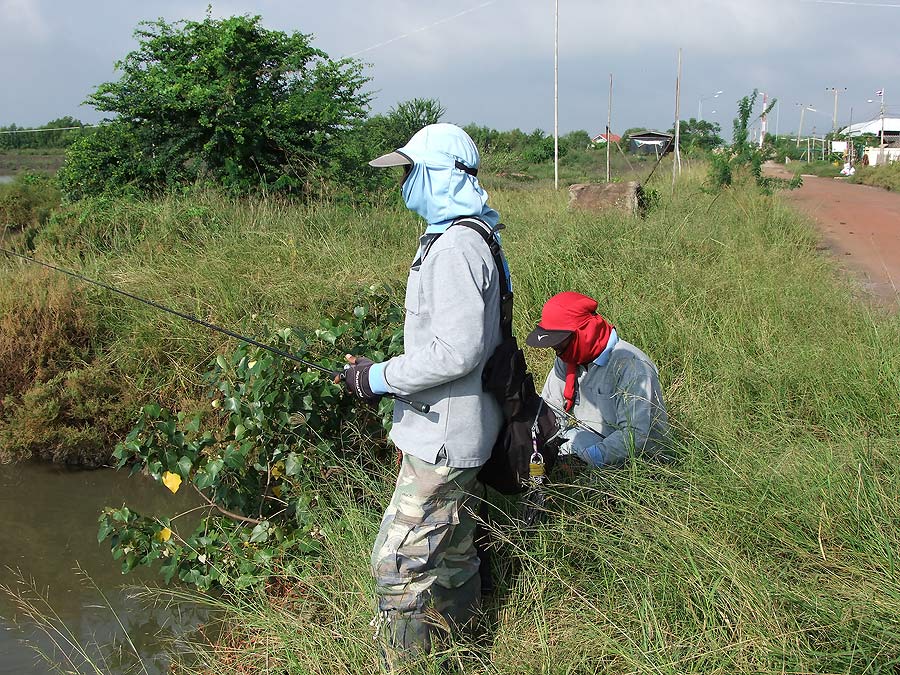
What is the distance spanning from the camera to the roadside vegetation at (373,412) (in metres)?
2.31

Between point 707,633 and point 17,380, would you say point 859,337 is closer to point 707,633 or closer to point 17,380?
point 707,633

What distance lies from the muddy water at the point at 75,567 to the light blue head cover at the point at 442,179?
7.36ft

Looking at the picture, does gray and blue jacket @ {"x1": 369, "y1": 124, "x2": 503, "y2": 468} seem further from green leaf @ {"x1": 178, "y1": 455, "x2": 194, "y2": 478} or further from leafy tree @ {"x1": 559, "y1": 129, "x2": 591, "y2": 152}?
leafy tree @ {"x1": 559, "y1": 129, "x2": 591, "y2": 152}

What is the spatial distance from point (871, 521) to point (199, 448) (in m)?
2.63

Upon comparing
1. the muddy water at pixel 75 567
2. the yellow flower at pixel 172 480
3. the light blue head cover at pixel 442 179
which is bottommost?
the muddy water at pixel 75 567

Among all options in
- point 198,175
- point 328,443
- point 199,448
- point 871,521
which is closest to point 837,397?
point 871,521

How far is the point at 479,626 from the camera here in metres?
2.60

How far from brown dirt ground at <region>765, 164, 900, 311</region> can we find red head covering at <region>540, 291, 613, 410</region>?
3422mm

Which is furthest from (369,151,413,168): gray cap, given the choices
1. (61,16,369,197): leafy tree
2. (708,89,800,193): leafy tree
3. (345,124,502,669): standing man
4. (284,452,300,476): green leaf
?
(708,89,800,193): leafy tree

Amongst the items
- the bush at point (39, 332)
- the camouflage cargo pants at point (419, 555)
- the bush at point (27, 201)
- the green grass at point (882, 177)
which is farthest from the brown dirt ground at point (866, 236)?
the bush at point (27, 201)

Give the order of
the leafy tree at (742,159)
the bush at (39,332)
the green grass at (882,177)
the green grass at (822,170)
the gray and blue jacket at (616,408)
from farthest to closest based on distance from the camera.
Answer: the green grass at (822,170) < the green grass at (882,177) < the leafy tree at (742,159) < the bush at (39,332) < the gray and blue jacket at (616,408)

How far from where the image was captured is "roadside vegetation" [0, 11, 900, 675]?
91.0 inches

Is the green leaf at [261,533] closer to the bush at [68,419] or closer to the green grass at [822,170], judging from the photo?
the bush at [68,419]

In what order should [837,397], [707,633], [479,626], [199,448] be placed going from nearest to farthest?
[707,633], [479,626], [199,448], [837,397]
